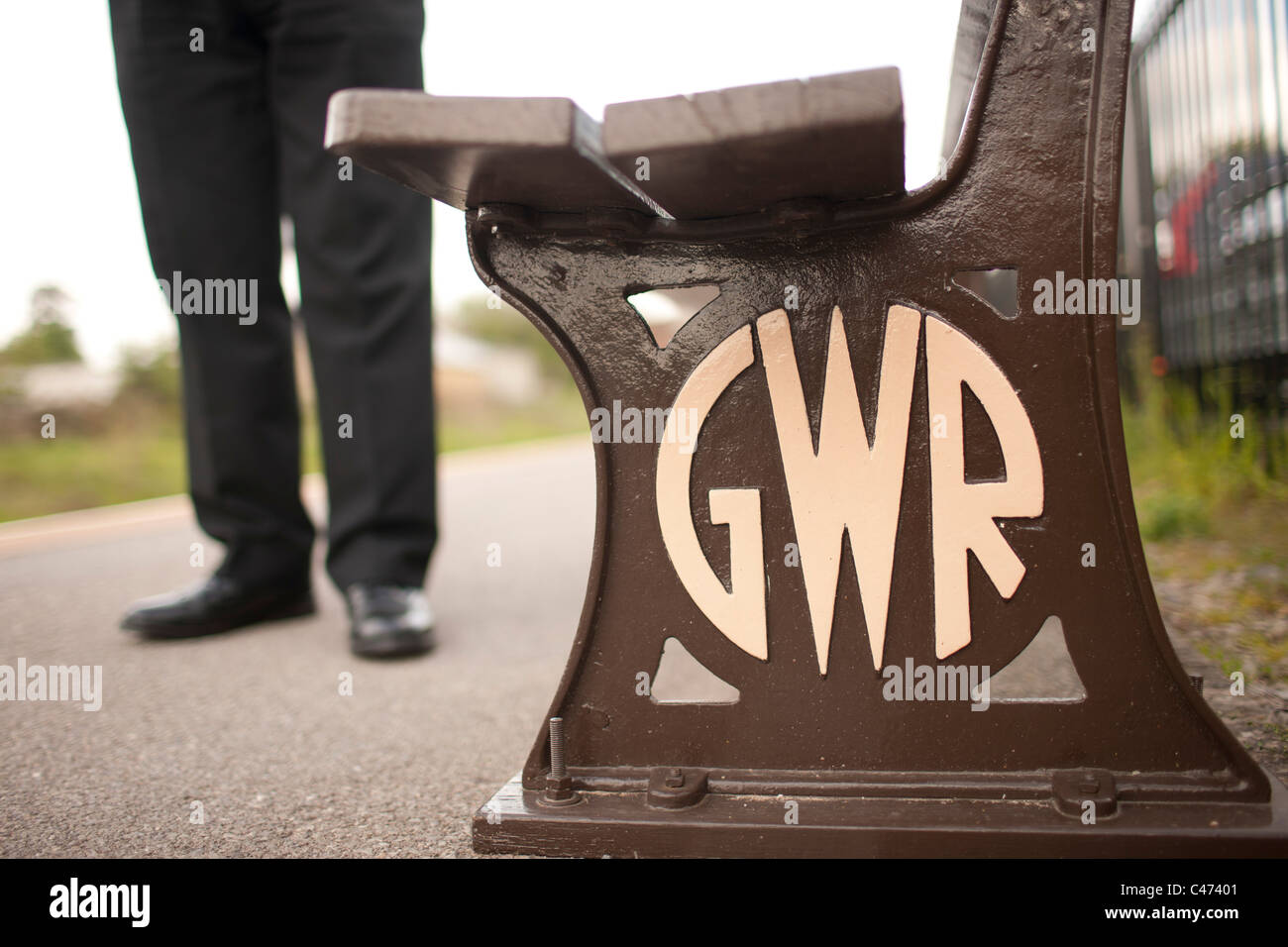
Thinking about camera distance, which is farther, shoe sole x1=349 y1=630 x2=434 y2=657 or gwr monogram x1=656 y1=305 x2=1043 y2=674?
shoe sole x1=349 y1=630 x2=434 y2=657

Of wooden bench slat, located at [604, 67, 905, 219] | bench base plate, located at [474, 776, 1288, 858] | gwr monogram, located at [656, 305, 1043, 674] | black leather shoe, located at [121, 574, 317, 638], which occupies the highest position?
wooden bench slat, located at [604, 67, 905, 219]

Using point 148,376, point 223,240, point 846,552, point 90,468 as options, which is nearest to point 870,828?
point 846,552

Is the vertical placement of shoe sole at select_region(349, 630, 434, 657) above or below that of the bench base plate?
above

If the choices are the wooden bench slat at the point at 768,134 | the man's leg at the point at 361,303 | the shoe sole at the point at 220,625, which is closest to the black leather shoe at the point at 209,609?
the shoe sole at the point at 220,625

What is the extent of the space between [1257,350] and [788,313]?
8.48 feet

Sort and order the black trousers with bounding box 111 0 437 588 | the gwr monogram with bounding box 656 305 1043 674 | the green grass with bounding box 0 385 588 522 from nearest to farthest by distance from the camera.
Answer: the gwr monogram with bounding box 656 305 1043 674, the black trousers with bounding box 111 0 437 588, the green grass with bounding box 0 385 588 522

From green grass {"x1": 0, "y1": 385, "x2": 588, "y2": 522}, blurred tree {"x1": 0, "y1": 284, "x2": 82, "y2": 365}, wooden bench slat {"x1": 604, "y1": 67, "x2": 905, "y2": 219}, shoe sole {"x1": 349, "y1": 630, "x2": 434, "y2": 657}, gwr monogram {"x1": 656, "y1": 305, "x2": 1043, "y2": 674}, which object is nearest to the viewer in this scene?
wooden bench slat {"x1": 604, "y1": 67, "x2": 905, "y2": 219}

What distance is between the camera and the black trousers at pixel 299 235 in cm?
167

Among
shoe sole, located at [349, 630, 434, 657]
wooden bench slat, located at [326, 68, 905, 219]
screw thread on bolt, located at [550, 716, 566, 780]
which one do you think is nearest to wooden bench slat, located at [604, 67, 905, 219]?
wooden bench slat, located at [326, 68, 905, 219]

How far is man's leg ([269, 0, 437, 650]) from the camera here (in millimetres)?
1656

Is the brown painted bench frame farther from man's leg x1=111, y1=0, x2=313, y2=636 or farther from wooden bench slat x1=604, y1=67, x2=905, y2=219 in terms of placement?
man's leg x1=111, y1=0, x2=313, y2=636

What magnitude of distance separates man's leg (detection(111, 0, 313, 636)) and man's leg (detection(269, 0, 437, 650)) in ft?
0.38

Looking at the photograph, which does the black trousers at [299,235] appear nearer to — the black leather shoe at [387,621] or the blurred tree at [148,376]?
the black leather shoe at [387,621]

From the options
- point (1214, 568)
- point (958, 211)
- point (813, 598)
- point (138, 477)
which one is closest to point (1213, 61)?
point (1214, 568)
